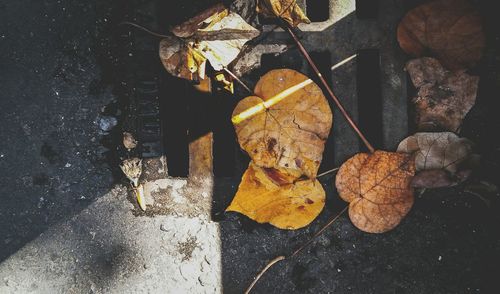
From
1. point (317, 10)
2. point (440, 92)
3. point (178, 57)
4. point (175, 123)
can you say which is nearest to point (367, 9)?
point (317, 10)

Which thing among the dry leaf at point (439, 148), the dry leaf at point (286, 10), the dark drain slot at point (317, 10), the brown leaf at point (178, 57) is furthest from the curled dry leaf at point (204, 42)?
the dry leaf at point (439, 148)

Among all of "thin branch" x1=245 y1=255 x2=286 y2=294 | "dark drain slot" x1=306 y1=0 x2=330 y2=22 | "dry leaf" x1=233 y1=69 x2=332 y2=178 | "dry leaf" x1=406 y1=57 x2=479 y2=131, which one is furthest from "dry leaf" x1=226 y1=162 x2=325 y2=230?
"dark drain slot" x1=306 y1=0 x2=330 y2=22

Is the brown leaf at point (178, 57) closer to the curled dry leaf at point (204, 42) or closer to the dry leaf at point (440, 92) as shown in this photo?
the curled dry leaf at point (204, 42)

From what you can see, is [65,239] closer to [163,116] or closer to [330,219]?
[163,116]

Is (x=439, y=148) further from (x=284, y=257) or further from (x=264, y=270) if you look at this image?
(x=264, y=270)

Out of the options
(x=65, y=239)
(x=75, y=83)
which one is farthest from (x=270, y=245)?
(x=75, y=83)

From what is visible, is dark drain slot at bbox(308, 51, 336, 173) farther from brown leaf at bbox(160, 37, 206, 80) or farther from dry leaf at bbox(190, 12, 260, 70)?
brown leaf at bbox(160, 37, 206, 80)

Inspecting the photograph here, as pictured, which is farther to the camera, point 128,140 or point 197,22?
point 128,140
